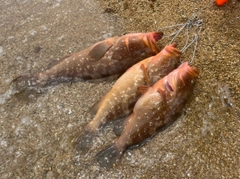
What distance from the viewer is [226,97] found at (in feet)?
10.3

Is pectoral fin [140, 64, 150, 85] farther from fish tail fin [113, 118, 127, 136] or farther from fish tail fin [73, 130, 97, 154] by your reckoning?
fish tail fin [73, 130, 97, 154]

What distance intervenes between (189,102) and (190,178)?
0.80 meters

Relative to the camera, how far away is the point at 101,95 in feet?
11.2

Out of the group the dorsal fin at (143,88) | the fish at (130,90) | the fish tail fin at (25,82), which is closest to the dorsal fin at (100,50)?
the fish at (130,90)

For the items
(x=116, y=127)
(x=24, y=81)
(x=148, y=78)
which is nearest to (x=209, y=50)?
(x=148, y=78)

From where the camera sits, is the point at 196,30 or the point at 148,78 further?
the point at 196,30

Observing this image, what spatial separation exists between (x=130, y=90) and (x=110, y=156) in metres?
0.71

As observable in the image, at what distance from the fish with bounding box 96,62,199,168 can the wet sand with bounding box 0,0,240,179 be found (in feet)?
0.34

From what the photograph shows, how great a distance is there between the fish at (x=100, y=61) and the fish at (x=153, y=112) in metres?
0.54

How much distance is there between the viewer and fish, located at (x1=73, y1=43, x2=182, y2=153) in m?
3.12

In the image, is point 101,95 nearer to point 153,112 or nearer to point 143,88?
point 143,88

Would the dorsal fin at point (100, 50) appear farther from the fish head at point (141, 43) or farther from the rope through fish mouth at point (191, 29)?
the rope through fish mouth at point (191, 29)

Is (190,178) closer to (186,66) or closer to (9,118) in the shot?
(186,66)

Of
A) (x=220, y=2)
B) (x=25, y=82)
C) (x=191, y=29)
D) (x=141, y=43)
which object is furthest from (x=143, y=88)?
(x=220, y=2)
